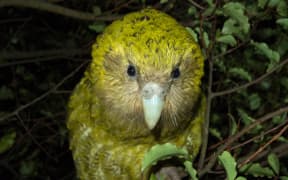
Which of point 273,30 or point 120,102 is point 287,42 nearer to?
point 273,30

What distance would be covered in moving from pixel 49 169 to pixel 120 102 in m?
2.19

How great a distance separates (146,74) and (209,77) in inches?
10.3

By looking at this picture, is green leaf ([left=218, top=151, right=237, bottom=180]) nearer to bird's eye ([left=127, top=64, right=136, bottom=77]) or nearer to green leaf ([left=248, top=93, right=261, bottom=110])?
bird's eye ([left=127, top=64, right=136, bottom=77])

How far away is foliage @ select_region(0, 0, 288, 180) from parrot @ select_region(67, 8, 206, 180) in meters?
0.10

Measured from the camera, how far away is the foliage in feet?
5.87

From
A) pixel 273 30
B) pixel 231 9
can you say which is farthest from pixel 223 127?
pixel 231 9

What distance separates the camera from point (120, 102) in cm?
188

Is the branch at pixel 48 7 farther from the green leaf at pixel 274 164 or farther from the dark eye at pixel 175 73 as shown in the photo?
the green leaf at pixel 274 164

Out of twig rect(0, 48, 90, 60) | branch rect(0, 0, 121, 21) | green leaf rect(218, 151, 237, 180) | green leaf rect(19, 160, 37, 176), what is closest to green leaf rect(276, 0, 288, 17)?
green leaf rect(218, 151, 237, 180)

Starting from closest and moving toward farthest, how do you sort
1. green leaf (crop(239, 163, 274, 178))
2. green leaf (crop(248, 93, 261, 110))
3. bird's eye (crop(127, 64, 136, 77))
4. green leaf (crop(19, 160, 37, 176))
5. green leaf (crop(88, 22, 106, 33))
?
green leaf (crop(239, 163, 274, 178))
bird's eye (crop(127, 64, 136, 77))
green leaf (crop(88, 22, 106, 33))
green leaf (crop(248, 93, 261, 110))
green leaf (crop(19, 160, 37, 176))

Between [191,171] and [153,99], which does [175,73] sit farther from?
[191,171]

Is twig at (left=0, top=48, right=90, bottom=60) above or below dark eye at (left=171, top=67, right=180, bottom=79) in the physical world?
above

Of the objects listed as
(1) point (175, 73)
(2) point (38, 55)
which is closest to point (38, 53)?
(2) point (38, 55)

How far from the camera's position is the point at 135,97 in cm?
181
